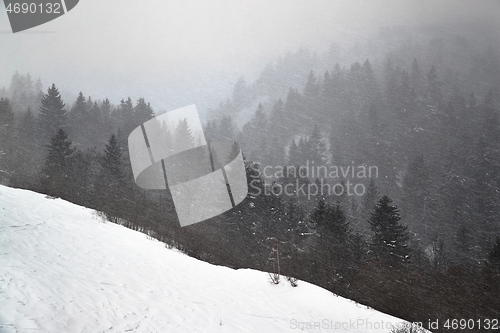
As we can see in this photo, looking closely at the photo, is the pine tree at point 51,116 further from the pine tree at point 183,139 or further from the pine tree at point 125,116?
the pine tree at point 183,139

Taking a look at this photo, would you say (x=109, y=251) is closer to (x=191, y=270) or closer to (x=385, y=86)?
(x=191, y=270)

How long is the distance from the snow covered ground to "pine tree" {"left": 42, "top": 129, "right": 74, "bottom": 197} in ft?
80.7

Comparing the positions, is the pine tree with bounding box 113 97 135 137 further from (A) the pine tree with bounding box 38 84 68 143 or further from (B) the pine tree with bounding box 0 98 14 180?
Answer: (B) the pine tree with bounding box 0 98 14 180

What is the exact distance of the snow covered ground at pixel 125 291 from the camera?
4.42 metres

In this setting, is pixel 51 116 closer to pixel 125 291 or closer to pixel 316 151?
pixel 125 291

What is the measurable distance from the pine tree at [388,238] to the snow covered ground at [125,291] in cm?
2430

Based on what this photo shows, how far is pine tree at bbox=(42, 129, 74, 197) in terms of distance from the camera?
32572 mm

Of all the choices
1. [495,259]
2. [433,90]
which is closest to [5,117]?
[495,259]

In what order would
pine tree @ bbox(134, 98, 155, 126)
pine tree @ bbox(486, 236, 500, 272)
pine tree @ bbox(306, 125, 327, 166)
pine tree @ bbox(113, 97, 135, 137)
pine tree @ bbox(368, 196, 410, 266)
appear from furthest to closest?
pine tree @ bbox(306, 125, 327, 166) < pine tree @ bbox(134, 98, 155, 126) < pine tree @ bbox(113, 97, 135, 137) < pine tree @ bbox(486, 236, 500, 272) < pine tree @ bbox(368, 196, 410, 266)

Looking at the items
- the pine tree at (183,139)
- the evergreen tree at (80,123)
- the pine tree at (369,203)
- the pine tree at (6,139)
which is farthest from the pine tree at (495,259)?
the evergreen tree at (80,123)

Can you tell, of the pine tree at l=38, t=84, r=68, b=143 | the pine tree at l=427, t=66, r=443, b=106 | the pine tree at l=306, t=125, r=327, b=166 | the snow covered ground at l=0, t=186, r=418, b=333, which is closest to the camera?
the snow covered ground at l=0, t=186, r=418, b=333

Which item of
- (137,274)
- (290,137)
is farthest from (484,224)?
(137,274)

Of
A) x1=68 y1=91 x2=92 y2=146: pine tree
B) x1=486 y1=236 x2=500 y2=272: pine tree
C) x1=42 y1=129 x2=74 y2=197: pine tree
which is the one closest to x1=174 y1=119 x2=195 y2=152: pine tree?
x1=68 y1=91 x2=92 y2=146: pine tree

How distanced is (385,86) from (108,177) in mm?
130009
